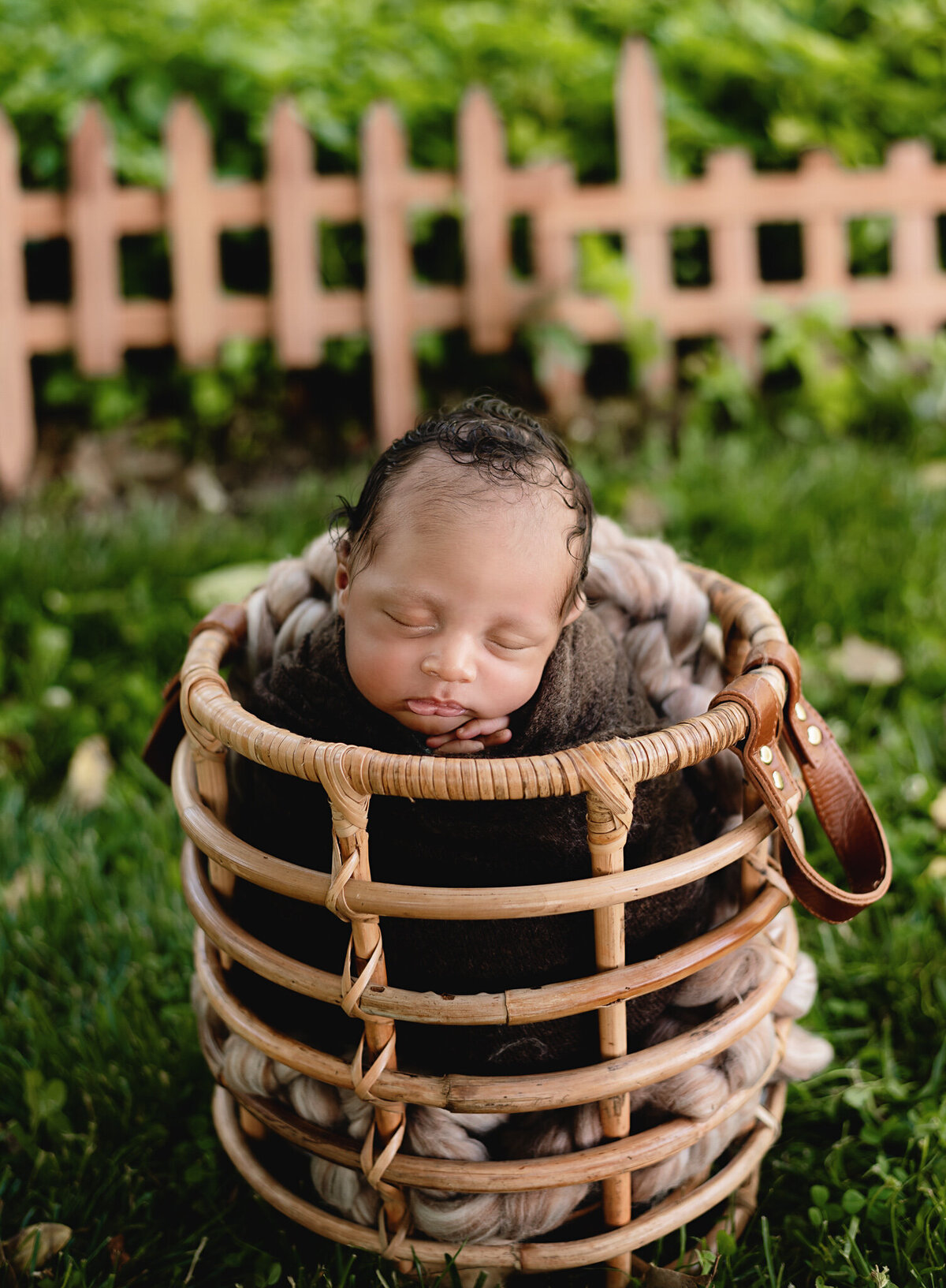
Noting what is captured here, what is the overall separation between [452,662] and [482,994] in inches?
14.3

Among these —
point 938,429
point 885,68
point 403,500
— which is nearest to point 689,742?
point 403,500

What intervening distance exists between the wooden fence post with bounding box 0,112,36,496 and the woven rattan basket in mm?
2457

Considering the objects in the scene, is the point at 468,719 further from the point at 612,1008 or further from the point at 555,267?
the point at 555,267

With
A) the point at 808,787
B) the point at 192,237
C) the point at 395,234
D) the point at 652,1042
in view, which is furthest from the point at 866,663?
the point at 192,237

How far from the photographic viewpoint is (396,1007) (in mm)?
1171

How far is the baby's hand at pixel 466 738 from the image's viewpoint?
1391mm

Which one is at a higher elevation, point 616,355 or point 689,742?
point 689,742

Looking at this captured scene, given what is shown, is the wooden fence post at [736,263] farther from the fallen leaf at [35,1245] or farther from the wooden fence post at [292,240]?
the fallen leaf at [35,1245]

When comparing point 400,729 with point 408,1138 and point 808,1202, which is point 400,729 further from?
point 808,1202

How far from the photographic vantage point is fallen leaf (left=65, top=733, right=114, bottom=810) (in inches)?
88.4

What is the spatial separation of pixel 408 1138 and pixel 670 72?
140 inches

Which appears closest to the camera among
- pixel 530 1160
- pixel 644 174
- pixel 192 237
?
pixel 530 1160

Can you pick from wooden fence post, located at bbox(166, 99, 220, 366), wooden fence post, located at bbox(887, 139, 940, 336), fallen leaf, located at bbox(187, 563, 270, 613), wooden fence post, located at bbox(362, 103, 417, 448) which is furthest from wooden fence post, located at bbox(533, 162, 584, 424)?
fallen leaf, located at bbox(187, 563, 270, 613)

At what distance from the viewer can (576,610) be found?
148 cm
